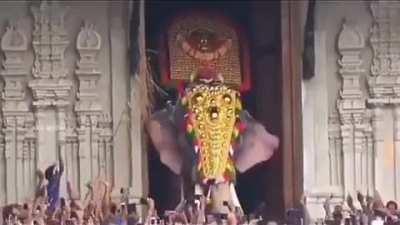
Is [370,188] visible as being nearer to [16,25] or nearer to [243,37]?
[243,37]

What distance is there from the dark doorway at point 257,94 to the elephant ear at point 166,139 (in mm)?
443

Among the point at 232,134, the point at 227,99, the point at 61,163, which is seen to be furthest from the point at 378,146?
the point at 61,163

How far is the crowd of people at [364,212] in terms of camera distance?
2369 centimetres

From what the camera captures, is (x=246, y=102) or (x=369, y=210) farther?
(x=246, y=102)

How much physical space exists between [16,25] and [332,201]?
392 cm

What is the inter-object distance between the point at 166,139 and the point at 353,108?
2.08 metres

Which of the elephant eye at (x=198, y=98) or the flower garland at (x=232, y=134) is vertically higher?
the elephant eye at (x=198, y=98)

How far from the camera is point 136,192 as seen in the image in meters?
24.5

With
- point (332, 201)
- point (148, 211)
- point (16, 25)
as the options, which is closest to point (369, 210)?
point (332, 201)

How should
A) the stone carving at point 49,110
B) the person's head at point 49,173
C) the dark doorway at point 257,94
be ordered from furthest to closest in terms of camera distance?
1. the dark doorway at point 257,94
2. the stone carving at point 49,110
3. the person's head at point 49,173

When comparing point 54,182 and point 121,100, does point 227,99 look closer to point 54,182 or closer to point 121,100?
point 121,100

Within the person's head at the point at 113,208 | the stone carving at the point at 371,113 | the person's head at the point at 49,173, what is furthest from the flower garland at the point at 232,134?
the person's head at the point at 49,173

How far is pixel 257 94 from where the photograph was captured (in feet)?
85.5

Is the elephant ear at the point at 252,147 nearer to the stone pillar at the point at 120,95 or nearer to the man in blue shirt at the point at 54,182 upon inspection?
the stone pillar at the point at 120,95
